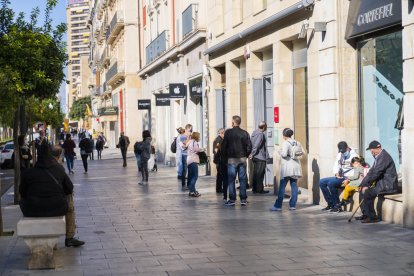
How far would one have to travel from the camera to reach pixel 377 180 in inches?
459

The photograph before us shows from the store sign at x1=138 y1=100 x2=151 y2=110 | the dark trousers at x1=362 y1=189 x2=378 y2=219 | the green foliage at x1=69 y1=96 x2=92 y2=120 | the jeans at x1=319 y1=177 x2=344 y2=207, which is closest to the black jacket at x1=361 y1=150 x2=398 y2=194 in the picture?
the dark trousers at x1=362 y1=189 x2=378 y2=219

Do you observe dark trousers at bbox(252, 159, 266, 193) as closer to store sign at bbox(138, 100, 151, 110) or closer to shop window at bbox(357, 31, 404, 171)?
shop window at bbox(357, 31, 404, 171)

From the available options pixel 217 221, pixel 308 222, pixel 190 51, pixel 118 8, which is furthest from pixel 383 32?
pixel 118 8

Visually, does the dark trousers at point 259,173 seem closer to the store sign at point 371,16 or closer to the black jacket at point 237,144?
the black jacket at point 237,144

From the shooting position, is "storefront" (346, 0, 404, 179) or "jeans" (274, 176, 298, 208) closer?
"storefront" (346, 0, 404, 179)

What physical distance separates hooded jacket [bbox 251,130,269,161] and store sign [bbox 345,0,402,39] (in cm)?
439

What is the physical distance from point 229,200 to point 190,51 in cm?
1402

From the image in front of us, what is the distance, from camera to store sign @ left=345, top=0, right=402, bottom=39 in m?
11.8

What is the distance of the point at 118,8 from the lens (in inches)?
2165

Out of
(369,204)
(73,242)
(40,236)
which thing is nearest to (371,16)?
(369,204)

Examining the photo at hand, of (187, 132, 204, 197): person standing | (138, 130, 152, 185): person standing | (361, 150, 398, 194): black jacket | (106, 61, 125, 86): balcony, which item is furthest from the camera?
(106, 61, 125, 86): balcony

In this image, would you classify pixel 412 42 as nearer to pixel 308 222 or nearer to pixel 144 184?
pixel 308 222

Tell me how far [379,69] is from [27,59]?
7.58m

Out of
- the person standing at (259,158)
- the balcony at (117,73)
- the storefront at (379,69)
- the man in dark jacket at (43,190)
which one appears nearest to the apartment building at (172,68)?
the person standing at (259,158)
